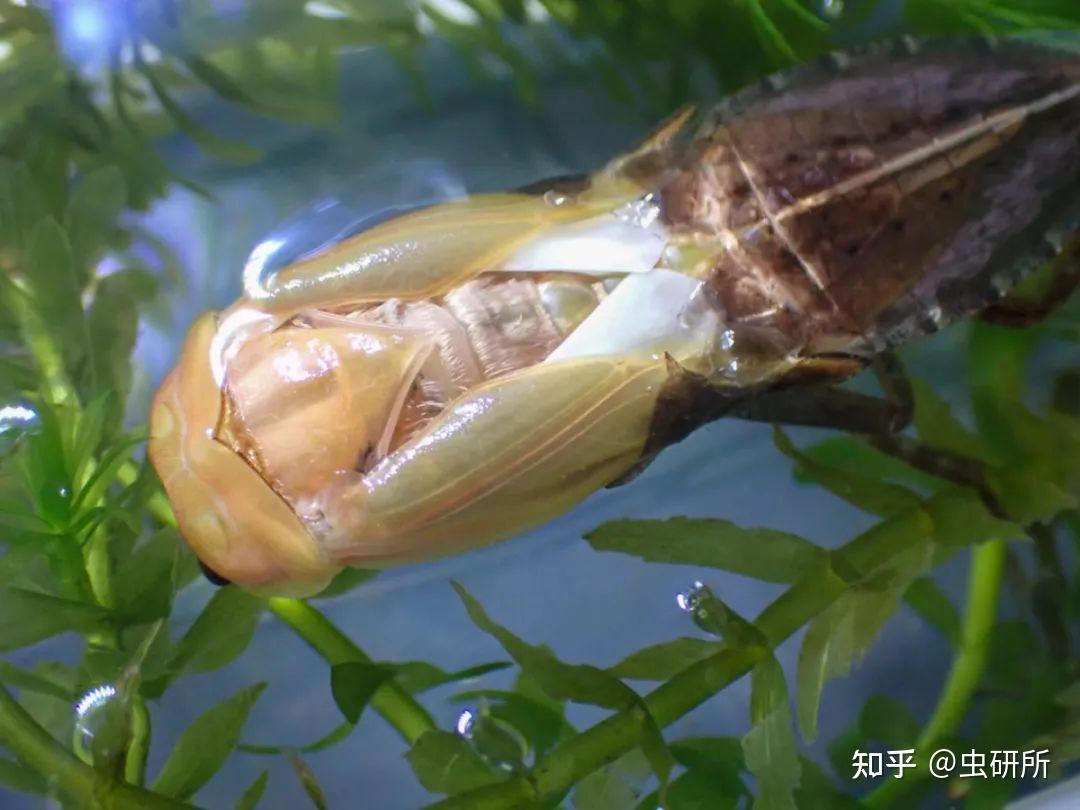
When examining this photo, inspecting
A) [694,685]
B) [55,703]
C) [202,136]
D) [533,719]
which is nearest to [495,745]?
[533,719]

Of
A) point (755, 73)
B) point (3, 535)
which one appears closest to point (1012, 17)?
point (755, 73)

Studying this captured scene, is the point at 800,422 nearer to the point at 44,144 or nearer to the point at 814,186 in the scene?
the point at 814,186

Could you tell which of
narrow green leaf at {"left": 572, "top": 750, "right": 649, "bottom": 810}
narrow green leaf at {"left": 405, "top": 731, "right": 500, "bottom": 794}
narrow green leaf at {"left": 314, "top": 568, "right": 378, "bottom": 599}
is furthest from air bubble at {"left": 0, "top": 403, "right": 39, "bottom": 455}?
narrow green leaf at {"left": 572, "top": 750, "right": 649, "bottom": 810}

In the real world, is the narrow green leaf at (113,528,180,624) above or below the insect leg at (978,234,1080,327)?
below

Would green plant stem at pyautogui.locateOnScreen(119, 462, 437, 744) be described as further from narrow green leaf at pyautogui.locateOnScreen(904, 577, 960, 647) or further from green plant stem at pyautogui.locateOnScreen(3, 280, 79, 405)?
narrow green leaf at pyautogui.locateOnScreen(904, 577, 960, 647)

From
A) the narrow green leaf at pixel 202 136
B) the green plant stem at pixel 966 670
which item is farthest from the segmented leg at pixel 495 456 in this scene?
the narrow green leaf at pixel 202 136
